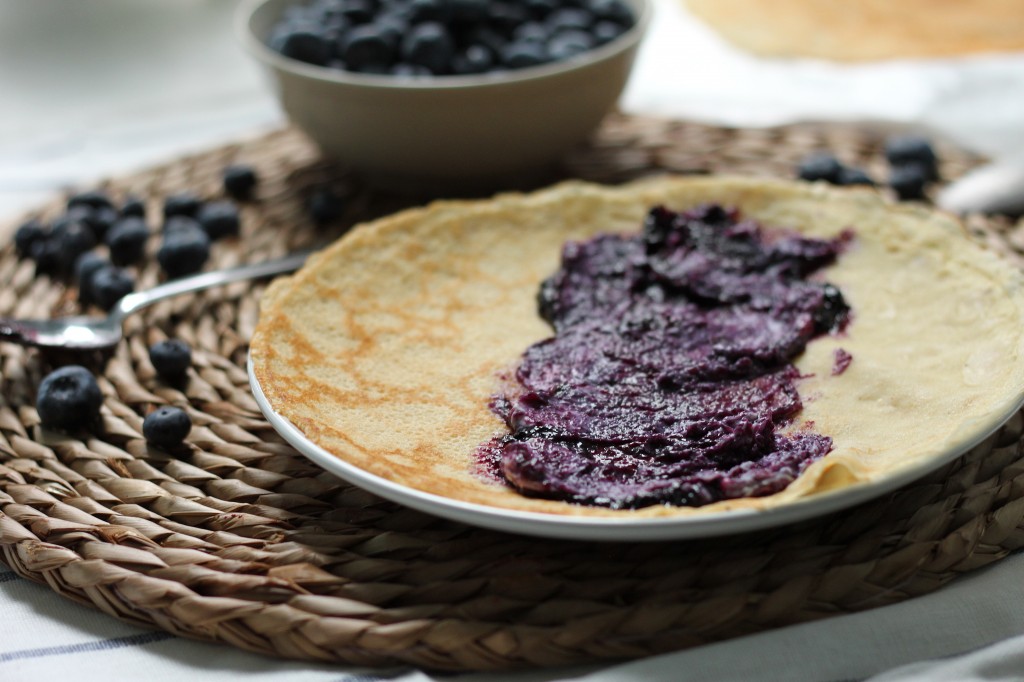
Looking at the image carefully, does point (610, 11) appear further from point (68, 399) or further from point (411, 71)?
point (68, 399)

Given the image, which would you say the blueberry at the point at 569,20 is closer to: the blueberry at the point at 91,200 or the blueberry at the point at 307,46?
the blueberry at the point at 307,46

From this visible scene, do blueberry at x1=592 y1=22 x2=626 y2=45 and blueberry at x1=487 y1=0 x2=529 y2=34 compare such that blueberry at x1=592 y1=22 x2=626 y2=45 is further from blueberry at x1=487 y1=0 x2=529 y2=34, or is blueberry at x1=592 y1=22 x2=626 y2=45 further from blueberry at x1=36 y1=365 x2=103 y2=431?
blueberry at x1=36 y1=365 x2=103 y2=431

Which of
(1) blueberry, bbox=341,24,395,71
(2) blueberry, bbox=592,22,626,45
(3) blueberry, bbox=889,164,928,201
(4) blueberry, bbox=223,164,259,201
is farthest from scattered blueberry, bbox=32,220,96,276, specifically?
(3) blueberry, bbox=889,164,928,201

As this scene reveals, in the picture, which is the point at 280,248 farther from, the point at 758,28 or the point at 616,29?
the point at 758,28

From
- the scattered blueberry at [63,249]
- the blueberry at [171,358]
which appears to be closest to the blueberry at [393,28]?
the scattered blueberry at [63,249]

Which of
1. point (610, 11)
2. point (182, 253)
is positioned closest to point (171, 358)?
point (182, 253)
